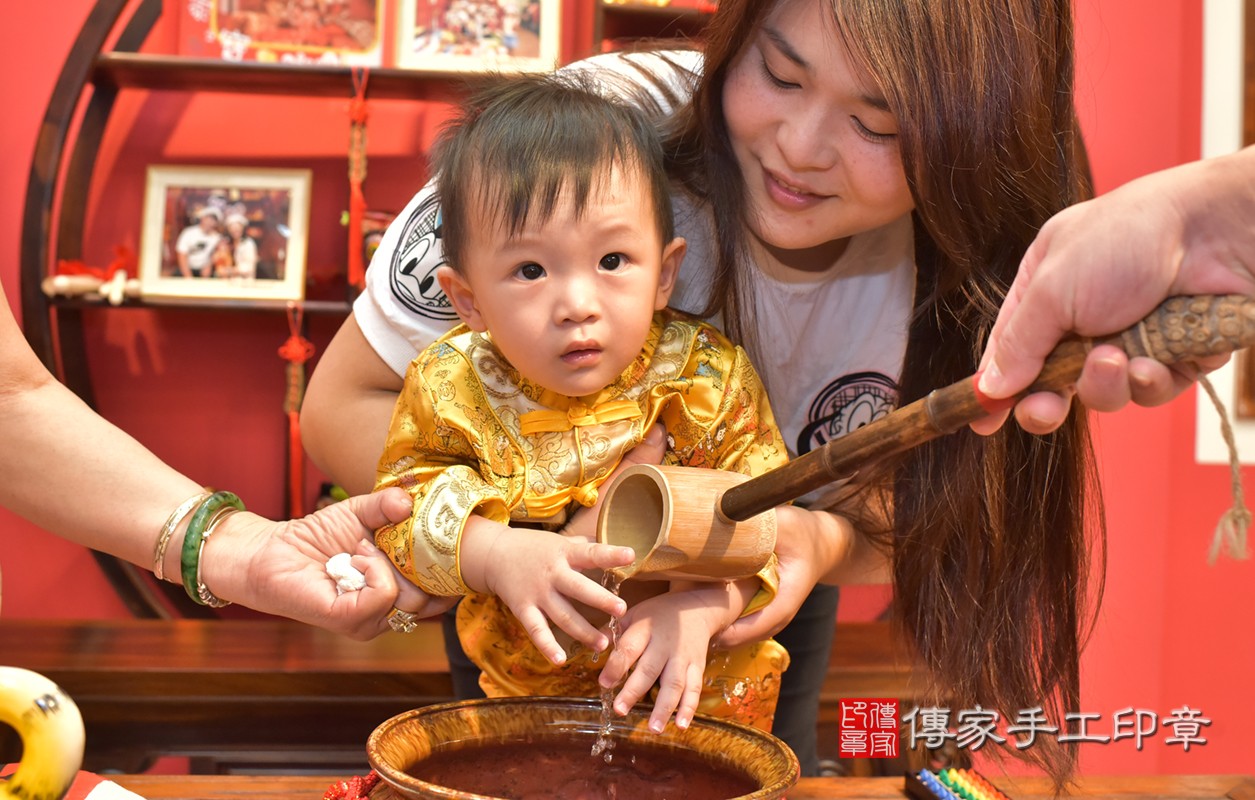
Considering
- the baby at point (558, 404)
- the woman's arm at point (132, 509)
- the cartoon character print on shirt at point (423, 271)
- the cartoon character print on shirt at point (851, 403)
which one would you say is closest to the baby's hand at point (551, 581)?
the baby at point (558, 404)

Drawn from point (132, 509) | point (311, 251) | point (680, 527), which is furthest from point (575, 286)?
point (311, 251)

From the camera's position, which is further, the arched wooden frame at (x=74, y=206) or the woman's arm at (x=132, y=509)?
the arched wooden frame at (x=74, y=206)

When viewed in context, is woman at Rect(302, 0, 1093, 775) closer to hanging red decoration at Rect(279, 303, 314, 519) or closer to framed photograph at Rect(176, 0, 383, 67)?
hanging red decoration at Rect(279, 303, 314, 519)

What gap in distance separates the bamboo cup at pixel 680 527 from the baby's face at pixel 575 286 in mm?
137

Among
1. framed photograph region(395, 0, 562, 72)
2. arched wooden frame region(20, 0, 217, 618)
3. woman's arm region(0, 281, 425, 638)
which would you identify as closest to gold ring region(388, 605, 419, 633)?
woman's arm region(0, 281, 425, 638)

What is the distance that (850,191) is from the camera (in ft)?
3.98

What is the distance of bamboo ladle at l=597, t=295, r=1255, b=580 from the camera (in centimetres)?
73

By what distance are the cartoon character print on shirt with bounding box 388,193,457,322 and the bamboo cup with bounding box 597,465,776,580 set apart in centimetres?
39

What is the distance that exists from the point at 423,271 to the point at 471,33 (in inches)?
71.5

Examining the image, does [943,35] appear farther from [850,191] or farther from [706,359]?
[706,359]

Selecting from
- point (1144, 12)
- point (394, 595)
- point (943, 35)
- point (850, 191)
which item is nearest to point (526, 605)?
point (394, 595)

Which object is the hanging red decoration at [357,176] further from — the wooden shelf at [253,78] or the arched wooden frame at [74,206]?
the arched wooden frame at [74,206]

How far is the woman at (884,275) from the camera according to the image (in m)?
1.16

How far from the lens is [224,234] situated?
292 cm
